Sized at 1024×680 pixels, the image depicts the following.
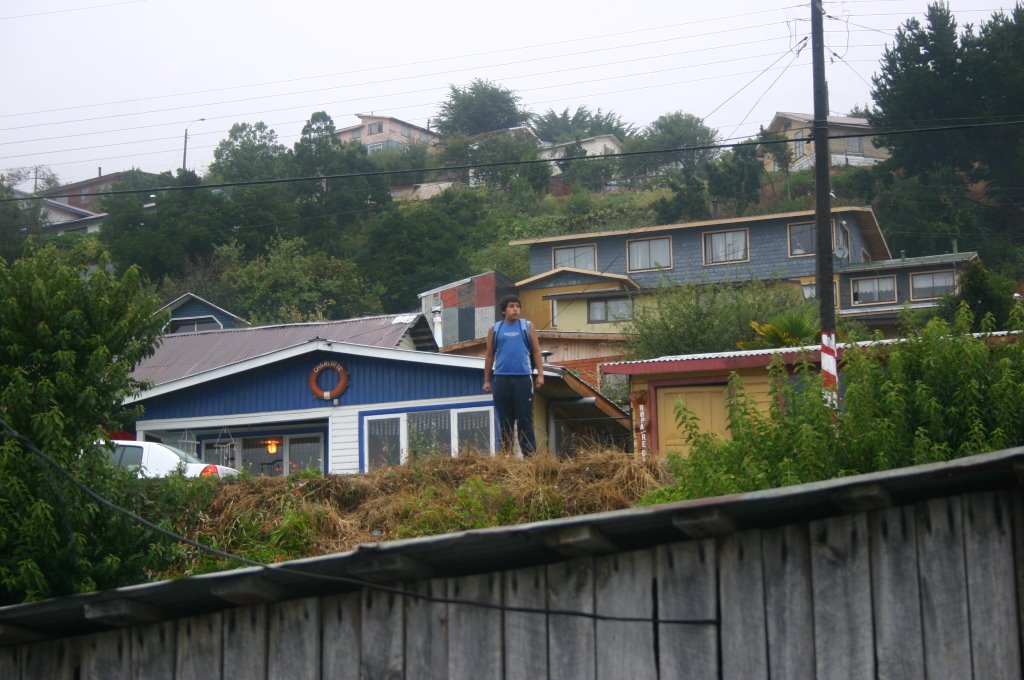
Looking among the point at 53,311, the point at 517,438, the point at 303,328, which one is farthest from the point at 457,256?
the point at 53,311

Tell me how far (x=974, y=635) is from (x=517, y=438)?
7864mm

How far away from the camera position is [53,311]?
7863mm

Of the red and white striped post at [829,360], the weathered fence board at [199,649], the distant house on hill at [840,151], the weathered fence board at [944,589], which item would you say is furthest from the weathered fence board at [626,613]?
the distant house on hill at [840,151]

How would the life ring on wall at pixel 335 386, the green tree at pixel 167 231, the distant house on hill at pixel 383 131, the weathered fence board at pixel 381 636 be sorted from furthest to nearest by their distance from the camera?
the distant house on hill at pixel 383 131 → the green tree at pixel 167 231 → the life ring on wall at pixel 335 386 → the weathered fence board at pixel 381 636

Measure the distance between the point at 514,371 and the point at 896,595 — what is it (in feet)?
26.8

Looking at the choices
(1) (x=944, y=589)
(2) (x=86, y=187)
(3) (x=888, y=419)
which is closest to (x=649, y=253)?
(3) (x=888, y=419)

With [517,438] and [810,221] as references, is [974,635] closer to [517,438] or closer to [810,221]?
[517,438]

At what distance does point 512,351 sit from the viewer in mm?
13055

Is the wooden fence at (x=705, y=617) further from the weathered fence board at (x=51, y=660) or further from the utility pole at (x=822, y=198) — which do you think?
the utility pole at (x=822, y=198)

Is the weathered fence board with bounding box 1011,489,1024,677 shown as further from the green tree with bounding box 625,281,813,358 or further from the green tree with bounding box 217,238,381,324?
the green tree with bounding box 217,238,381,324

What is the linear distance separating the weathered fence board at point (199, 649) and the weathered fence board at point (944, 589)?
11.2 feet

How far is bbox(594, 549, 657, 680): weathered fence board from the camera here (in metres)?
5.31

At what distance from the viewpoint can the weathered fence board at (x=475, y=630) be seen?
5516mm

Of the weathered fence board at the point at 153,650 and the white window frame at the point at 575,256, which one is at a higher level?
the white window frame at the point at 575,256
